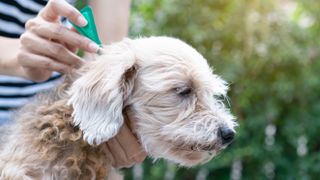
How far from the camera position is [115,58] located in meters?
2.85

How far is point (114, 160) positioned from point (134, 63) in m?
0.40

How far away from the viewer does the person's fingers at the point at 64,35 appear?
2.81 meters

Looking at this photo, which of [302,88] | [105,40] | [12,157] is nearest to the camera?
[12,157]

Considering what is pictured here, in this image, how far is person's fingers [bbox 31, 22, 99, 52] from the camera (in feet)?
9.21

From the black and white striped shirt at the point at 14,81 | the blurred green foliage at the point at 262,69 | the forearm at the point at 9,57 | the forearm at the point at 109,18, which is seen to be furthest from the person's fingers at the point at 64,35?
the blurred green foliage at the point at 262,69

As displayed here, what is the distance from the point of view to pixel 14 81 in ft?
10.4

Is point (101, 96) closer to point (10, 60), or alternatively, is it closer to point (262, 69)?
point (10, 60)

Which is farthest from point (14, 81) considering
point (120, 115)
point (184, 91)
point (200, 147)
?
point (200, 147)

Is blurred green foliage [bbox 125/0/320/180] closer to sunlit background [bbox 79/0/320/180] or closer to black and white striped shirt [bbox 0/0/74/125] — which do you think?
sunlit background [bbox 79/0/320/180]

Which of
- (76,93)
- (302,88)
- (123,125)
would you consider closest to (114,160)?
(123,125)

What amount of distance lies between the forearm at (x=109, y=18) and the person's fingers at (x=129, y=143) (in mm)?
588

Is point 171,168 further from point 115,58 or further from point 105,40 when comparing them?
point 115,58

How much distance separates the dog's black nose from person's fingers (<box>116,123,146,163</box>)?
1.08 ft

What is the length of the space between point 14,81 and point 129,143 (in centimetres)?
64
